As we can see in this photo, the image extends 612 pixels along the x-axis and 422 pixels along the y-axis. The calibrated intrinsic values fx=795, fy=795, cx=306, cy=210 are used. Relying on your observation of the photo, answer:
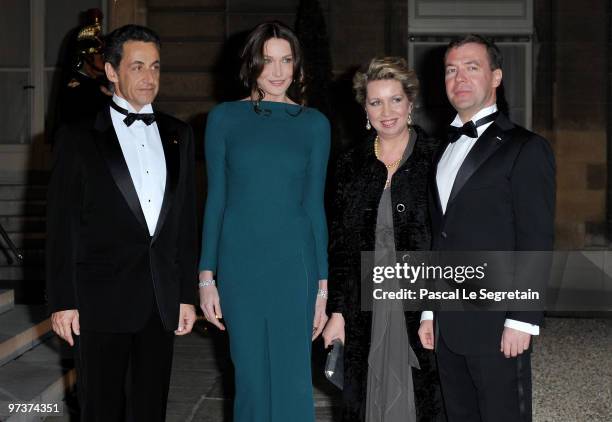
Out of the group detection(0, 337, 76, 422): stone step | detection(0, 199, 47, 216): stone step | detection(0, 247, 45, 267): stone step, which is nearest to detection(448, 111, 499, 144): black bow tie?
detection(0, 337, 76, 422): stone step

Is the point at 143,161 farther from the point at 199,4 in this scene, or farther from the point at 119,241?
the point at 199,4

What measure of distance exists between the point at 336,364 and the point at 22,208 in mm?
7771

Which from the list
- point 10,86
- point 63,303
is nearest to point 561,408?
point 63,303

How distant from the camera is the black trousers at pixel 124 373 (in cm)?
298

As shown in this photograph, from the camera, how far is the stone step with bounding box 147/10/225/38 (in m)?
10.3

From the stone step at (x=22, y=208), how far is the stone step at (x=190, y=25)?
2.70m

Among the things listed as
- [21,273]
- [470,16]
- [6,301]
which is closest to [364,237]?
[6,301]

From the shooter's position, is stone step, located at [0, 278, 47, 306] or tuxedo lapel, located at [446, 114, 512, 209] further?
stone step, located at [0, 278, 47, 306]

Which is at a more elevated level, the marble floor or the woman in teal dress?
the woman in teal dress

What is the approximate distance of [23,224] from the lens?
33.0 ft

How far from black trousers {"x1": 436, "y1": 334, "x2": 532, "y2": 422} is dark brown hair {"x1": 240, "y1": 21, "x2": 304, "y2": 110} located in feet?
4.44

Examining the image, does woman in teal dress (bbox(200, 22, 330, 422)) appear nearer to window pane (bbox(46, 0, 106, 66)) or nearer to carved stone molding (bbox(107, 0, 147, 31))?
carved stone molding (bbox(107, 0, 147, 31))

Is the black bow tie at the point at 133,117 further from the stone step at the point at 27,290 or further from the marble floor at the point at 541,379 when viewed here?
the stone step at the point at 27,290

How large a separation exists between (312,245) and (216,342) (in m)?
3.75
